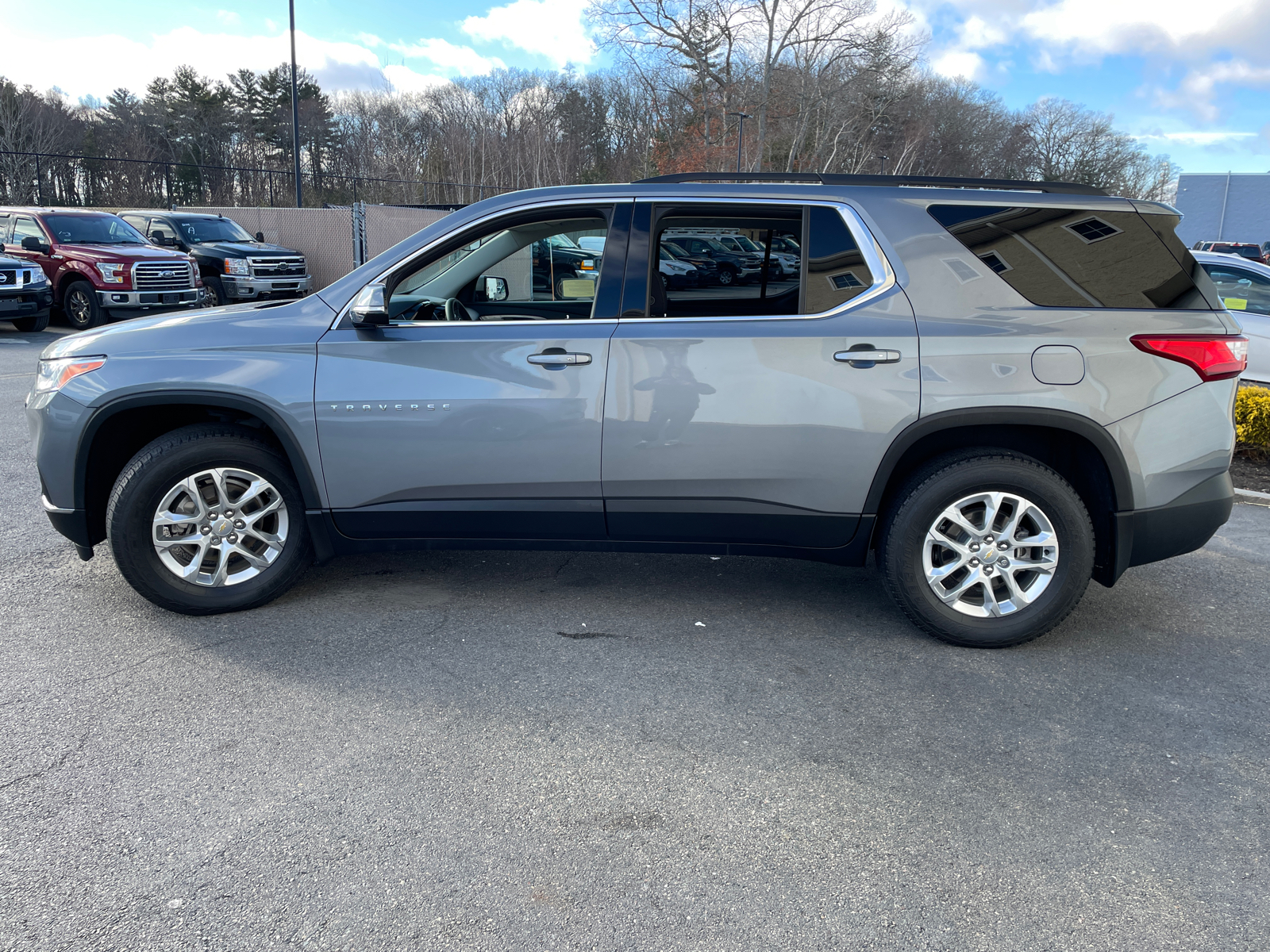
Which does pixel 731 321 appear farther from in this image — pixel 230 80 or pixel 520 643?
pixel 230 80

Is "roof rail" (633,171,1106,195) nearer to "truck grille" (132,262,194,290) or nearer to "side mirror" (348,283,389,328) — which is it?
"side mirror" (348,283,389,328)

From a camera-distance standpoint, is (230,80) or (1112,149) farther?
(1112,149)

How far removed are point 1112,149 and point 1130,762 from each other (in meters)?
91.8

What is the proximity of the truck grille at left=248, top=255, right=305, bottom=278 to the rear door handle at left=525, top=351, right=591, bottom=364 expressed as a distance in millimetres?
16520

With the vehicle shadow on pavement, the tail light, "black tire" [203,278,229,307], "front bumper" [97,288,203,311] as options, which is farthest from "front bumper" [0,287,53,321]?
the tail light

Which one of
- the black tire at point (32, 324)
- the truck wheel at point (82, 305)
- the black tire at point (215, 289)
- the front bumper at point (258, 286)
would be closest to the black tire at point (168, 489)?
the truck wheel at point (82, 305)

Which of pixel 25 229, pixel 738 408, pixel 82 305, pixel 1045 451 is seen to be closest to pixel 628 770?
pixel 738 408

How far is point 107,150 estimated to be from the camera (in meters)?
50.3

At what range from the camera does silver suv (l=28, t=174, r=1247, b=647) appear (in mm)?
3682

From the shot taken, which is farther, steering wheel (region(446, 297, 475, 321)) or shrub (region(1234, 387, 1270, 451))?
shrub (region(1234, 387, 1270, 451))

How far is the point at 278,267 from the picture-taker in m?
18.7

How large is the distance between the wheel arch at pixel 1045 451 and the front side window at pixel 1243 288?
6588 mm

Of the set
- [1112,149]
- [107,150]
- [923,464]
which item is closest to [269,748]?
[923,464]

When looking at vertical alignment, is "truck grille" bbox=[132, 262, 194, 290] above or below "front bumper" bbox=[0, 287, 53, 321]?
above
